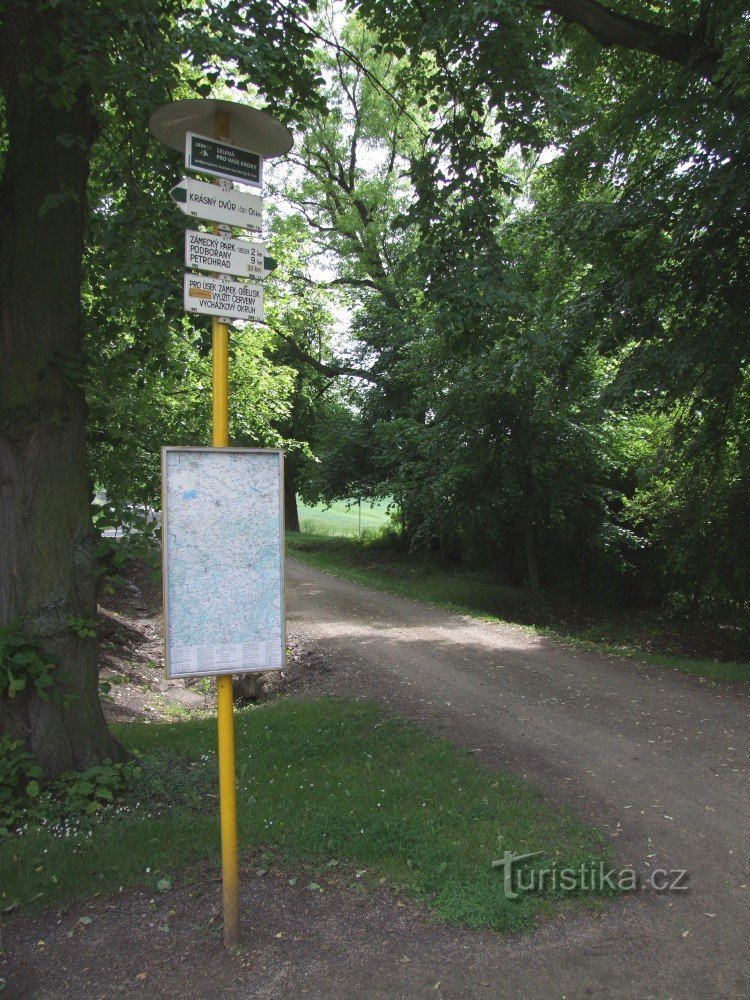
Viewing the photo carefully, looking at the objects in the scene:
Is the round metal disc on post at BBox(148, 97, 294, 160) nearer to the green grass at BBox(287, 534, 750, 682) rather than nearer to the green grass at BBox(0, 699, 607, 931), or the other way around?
the green grass at BBox(0, 699, 607, 931)

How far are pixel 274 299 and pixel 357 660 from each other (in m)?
10.2

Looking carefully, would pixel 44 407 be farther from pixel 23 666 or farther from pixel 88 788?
pixel 88 788

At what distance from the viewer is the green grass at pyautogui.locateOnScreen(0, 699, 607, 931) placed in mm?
3871

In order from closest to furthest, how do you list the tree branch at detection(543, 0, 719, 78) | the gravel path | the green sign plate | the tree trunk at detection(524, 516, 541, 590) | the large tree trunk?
the gravel path, the green sign plate, the large tree trunk, the tree branch at detection(543, 0, 719, 78), the tree trunk at detection(524, 516, 541, 590)

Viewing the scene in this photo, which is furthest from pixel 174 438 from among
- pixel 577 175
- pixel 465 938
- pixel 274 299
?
pixel 274 299

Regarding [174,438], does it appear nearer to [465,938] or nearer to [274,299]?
→ [465,938]

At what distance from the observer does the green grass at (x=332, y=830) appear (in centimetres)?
387

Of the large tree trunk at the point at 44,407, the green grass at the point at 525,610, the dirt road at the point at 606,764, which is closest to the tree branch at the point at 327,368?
the green grass at the point at 525,610

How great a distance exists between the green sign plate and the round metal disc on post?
0.08 metres

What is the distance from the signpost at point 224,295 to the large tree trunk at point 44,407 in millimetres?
1604

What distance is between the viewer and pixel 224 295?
3438 mm

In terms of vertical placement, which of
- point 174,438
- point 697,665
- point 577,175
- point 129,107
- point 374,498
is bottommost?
point 697,665

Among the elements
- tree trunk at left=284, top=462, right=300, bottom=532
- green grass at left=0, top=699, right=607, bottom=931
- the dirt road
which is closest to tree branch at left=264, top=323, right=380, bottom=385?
tree trunk at left=284, top=462, right=300, bottom=532

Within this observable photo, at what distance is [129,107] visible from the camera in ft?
18.8
